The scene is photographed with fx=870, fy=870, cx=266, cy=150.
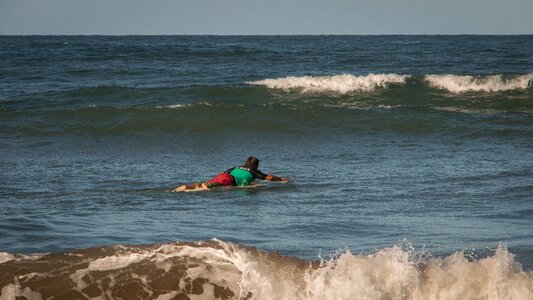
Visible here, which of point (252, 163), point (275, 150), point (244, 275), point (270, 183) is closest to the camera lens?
point (244, 275)

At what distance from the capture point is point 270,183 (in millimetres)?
12453

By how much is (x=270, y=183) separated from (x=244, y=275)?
19.7 feet

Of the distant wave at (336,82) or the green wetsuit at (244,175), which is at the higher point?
the distant wave at (336,82)

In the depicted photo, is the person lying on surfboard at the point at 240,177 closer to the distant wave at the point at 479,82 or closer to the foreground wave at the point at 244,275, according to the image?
the foreground wave at the point at 244,275

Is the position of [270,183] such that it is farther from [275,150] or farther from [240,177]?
[275,150]

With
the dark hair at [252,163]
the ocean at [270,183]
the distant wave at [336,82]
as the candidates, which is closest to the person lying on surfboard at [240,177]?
the dark hair at [252,163]

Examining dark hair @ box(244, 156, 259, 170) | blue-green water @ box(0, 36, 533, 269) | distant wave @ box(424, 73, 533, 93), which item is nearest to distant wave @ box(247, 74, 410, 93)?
blue-green water @ box(0, 36, 533, 269)

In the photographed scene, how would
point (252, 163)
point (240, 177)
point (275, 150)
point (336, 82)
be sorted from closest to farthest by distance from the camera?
point (240, 177) < point (252, 163) < point (275, 150) < point (336, 82)

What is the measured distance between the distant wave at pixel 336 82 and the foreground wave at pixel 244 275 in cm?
1864

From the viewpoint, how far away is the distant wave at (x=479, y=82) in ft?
82.6

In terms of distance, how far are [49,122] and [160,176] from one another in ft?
24.2

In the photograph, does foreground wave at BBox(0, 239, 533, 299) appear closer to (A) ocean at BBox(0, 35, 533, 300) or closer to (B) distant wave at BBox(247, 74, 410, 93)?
(A) ocean at BBox(0, 35, 533, 300)

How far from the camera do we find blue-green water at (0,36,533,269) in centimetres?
891

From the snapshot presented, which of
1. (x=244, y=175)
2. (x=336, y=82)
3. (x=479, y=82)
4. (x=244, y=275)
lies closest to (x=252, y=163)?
(x=244, y=175)
